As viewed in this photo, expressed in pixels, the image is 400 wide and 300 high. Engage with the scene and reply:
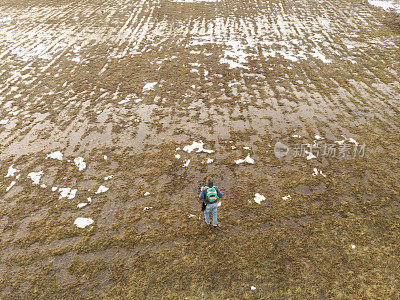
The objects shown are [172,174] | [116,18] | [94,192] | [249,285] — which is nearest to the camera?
[249,285]

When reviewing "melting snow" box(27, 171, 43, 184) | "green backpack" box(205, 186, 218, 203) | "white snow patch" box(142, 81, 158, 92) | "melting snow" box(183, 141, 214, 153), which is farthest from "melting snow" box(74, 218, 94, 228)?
"white snow patch" box(142, 81, 158, 92)

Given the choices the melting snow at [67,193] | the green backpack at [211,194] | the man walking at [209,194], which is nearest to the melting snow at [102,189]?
the melting snow at [67,193]

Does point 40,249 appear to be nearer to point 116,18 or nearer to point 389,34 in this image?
point 116,18

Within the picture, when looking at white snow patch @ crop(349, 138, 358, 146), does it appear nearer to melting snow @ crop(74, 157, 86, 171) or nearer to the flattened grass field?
the flattened grass field

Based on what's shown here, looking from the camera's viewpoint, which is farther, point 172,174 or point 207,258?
point 172,174

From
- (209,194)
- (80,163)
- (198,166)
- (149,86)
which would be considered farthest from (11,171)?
(209,194)

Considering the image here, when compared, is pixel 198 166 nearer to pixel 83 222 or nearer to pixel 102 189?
pixel 102 189

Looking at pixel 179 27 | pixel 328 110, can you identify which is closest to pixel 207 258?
pixel 328 110
